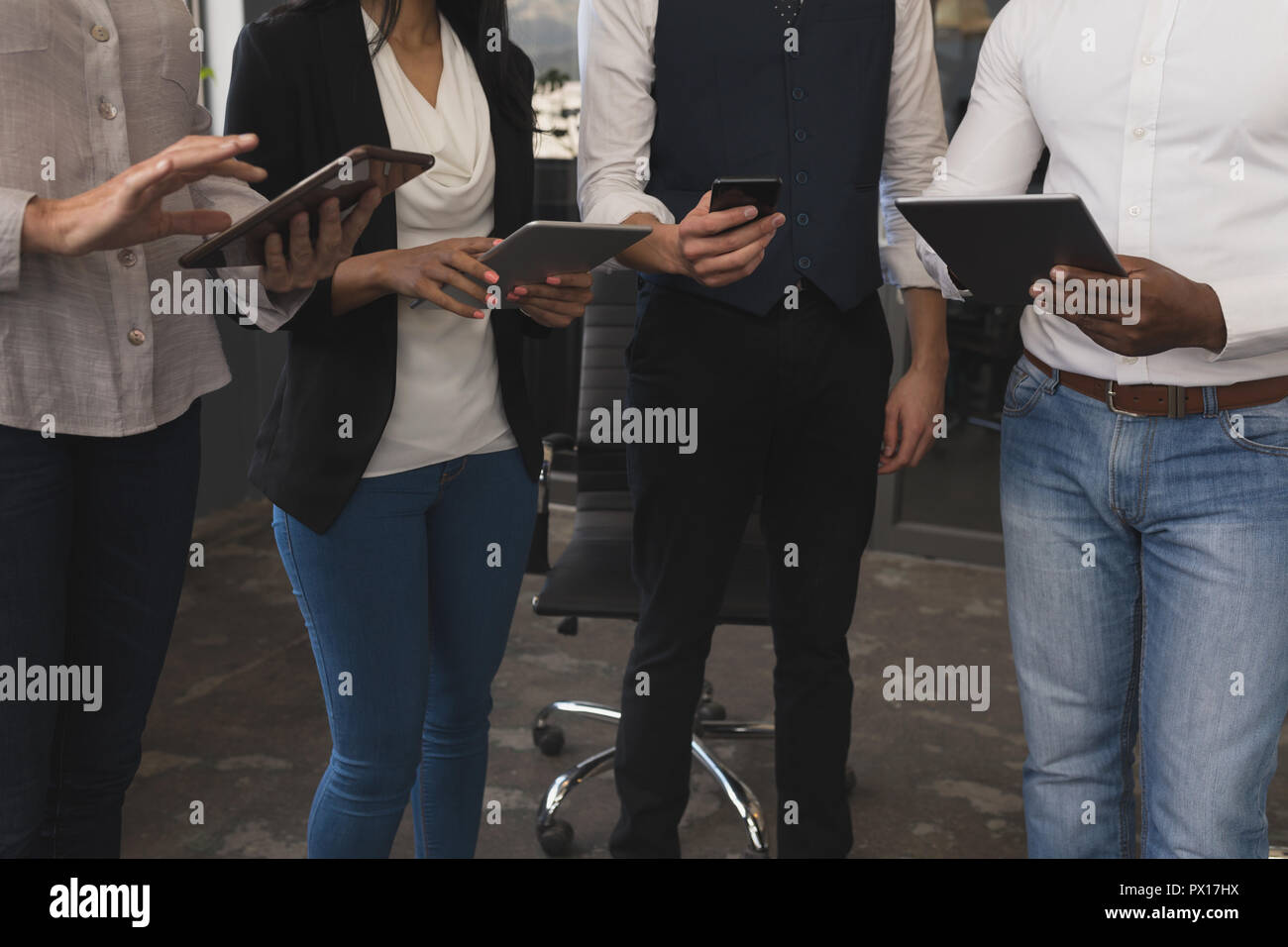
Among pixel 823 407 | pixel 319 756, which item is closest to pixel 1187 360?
pixel 823 407

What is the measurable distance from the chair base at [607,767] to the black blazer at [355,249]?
893 mm

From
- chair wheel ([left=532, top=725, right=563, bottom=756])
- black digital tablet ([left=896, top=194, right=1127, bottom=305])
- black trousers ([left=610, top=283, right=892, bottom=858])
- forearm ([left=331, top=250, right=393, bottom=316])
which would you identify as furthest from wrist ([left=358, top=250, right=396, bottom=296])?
chair wheel ([left=532, top=725, right=563, bottom=756])

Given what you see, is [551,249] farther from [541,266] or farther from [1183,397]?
[1183,397]

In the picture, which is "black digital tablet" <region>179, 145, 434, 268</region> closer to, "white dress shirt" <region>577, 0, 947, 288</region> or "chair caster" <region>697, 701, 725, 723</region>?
"white dress shirt" <region>577, 0, 947, 288</region>

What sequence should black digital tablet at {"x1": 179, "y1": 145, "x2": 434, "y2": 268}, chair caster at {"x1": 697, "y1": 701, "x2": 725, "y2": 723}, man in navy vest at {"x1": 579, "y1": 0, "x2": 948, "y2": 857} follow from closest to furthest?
black digital tablet at {"x1": 179, "y1": 145, "x2": 434, "y2": 268} → man in navy vest at {"x1": 579, "y1": 0, "x2": 948, "y2": 857} → chair caster at {"x1": 697, "y1": 701, "x2": 725, "y2": 723}

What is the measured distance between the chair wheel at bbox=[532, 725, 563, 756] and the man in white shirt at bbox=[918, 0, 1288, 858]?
1.38 m

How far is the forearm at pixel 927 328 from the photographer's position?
1680 mm

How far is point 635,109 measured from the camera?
5.05ft

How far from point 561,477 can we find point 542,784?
2208 millimetres

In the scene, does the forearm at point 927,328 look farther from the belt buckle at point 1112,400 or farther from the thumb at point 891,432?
the belt buckle at point 1112,400

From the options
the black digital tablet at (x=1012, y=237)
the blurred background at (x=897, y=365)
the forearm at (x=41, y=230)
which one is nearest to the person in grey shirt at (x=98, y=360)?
the forearm at (x=41, y=230)

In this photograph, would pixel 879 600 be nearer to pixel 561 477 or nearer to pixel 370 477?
pixel 561 477

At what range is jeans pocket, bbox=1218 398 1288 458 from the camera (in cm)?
120

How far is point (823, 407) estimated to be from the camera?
156cm
